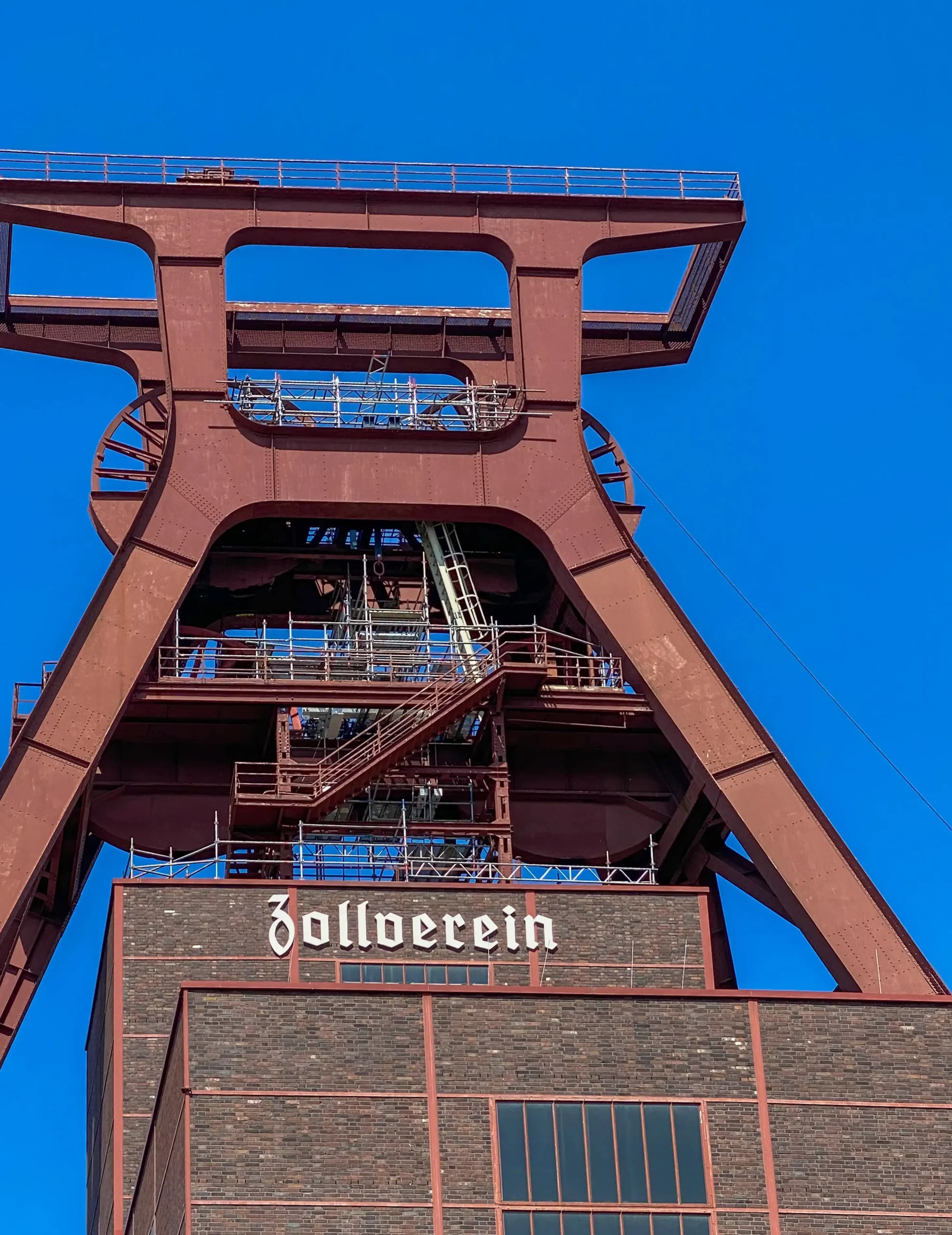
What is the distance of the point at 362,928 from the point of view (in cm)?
5216

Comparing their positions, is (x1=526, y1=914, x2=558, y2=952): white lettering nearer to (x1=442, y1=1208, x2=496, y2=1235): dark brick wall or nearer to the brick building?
the brick building

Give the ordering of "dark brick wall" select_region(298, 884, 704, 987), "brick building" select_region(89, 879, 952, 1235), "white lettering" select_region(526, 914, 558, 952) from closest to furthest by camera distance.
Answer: "brick building" select_region(89, 879, 952, 1235) → "dark brick wall" select_region(298, 884, 704, 987) → "white lettering" select_region(526, 914, 558, 952)

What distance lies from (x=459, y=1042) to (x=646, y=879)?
15708mm

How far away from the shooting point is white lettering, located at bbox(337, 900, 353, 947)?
171 feet

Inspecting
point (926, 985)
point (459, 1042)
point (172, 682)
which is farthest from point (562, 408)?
point (459, 1042)

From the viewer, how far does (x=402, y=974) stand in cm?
5175

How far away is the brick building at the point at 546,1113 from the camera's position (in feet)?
138

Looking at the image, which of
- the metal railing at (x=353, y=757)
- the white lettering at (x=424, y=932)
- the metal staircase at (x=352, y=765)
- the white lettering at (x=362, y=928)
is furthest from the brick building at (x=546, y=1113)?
the metal railing at (x=353, y=757)

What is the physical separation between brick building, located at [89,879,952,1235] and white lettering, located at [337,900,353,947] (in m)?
5.45

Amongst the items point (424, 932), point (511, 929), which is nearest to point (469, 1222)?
point (424, 932)

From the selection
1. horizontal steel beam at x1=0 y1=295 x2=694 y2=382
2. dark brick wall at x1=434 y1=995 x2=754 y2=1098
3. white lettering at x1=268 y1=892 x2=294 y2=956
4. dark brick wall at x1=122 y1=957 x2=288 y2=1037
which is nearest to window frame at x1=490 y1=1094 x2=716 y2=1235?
dark brick wall at x1=434 y1=995 x2=754 y2=1098

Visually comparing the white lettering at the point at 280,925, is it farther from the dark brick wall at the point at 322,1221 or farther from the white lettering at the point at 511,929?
the dark brick wall at the point at 322,1221

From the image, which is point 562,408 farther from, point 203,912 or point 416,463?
point 203,912

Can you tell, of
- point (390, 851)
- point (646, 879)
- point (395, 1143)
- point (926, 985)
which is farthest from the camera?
point (646, 879)
